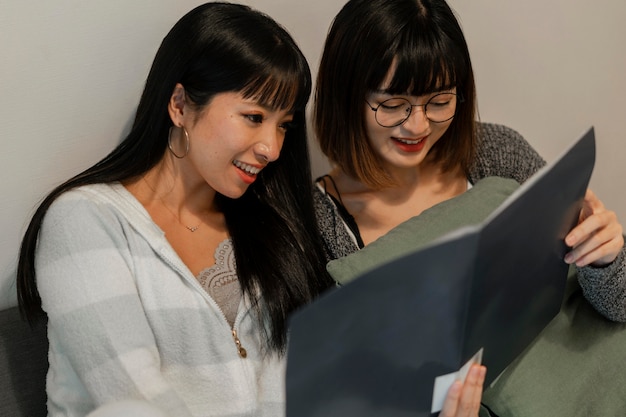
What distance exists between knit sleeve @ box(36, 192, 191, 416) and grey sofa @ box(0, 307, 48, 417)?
3.7 inches

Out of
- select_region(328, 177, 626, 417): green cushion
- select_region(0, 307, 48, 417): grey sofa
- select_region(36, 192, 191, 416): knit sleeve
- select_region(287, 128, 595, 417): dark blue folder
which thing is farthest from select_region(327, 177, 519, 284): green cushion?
select_region(0, 307, 48, 417): grey sofa

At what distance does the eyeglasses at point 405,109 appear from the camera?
4.22 feet

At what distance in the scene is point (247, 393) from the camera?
47.4 inches

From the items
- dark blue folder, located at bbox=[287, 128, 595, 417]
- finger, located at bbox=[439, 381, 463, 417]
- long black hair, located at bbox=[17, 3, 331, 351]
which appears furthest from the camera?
long black hair, located at bbox=[17, 3, 331, 351]

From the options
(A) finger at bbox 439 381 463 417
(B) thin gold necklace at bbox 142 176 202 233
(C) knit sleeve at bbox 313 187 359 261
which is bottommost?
(A) finger at bbox 439 381 463 417

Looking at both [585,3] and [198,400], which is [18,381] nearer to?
[198,400]

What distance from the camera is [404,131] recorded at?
1.30 metres

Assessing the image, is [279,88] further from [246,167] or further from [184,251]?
[184,251]

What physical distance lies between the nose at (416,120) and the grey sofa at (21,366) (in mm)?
688

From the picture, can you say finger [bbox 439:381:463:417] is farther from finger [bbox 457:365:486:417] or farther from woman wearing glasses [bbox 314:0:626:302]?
woman wearing glasses [bbox 314:0:626:302]

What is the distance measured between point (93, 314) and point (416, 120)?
611mm

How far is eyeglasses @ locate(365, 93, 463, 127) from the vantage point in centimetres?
129

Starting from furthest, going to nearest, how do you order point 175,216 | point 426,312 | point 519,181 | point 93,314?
1. point 519,181
2. point 175,216
3. point 93,314
4. point 426,312

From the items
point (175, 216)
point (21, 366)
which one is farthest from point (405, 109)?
point (21, 366)
